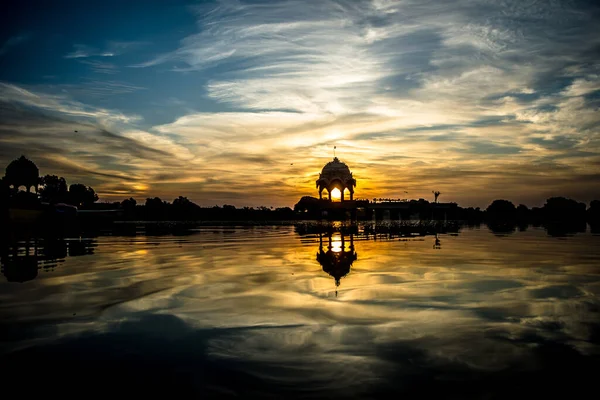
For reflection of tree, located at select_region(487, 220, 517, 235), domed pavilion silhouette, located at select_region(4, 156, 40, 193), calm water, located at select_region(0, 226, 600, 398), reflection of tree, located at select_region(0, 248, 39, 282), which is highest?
domed pavilion silhouette, located at select_region(4, 156, 40, 193)

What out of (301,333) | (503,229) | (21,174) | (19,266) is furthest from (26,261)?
(21,174)

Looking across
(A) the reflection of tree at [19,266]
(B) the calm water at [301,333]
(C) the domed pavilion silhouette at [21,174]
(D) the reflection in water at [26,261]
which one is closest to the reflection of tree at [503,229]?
(B) the calm water at [301,333]

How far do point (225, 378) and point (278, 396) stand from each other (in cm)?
111

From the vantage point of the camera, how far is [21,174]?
109 metres

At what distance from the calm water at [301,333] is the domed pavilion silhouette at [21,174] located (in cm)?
10734

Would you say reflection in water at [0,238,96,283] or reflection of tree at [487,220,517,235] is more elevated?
reflection of tree at [487,220,517,235]

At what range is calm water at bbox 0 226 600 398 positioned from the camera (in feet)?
23.3

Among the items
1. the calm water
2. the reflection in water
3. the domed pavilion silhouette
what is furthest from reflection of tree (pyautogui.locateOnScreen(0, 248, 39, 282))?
the domed pavilion silhouette

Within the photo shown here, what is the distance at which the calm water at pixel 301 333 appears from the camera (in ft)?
23.3

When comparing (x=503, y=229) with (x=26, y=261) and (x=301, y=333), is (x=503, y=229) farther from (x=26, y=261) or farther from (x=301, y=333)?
(x=301, y=333)

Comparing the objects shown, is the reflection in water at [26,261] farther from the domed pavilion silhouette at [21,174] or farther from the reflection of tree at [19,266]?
the domed pavilion silhouette at [21,174]

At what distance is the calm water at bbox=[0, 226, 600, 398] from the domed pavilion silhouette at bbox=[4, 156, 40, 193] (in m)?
107

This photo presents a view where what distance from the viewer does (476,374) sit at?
293 inches

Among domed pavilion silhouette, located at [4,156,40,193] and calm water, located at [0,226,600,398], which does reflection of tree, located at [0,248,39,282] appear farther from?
domed pavilion silhouette, located at [4,156,40,193]
